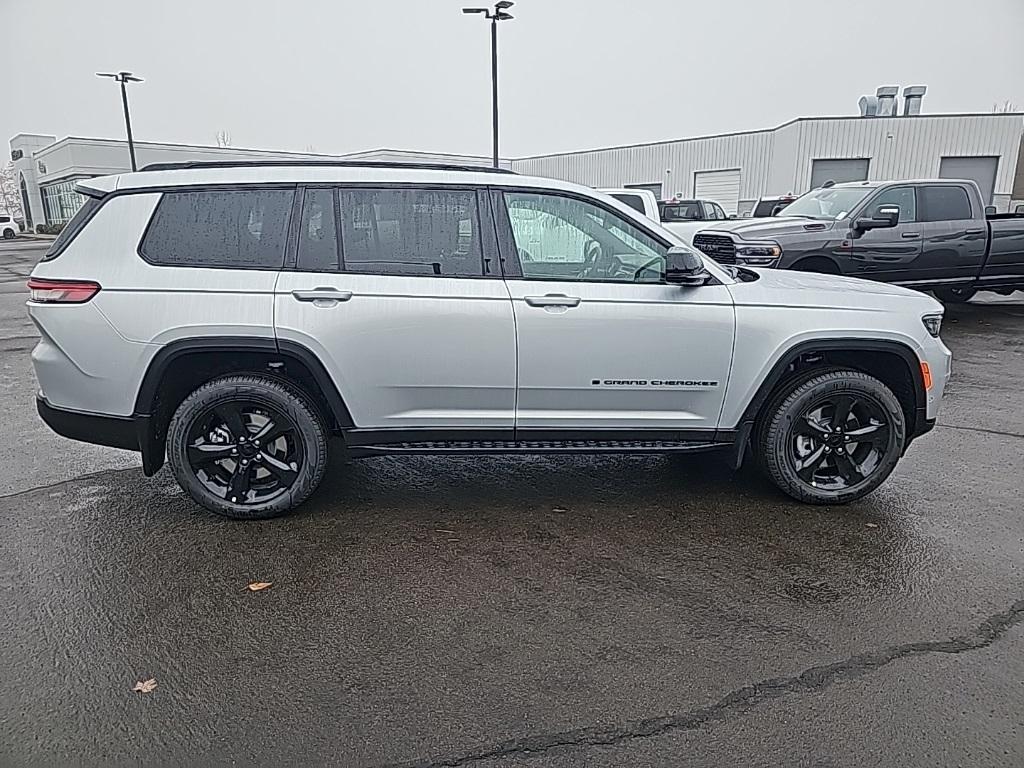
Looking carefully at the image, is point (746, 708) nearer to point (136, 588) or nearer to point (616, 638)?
point (616, 638)

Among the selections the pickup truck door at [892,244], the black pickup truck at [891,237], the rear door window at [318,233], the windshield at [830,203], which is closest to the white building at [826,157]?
the windshield at [830,203]

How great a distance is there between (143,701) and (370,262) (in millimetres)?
2270

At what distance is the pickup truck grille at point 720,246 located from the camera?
9.49m

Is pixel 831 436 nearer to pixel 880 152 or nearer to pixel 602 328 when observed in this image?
pixel 602 328

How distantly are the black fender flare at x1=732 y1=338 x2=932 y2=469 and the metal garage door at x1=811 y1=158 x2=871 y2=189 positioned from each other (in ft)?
101

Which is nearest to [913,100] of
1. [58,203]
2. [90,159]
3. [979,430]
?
[979,430]

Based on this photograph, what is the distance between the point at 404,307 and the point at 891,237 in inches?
337

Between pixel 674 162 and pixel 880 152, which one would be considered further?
pixel 674 162

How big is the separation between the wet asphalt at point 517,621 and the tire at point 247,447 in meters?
0.16

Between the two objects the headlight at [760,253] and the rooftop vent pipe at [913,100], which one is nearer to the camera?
the headlight at [760,253]

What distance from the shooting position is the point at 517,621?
3.16 meters

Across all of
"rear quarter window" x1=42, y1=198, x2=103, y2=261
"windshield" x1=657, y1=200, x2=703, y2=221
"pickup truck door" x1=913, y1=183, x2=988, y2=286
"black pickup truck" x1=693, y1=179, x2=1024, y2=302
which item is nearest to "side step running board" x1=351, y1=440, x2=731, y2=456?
"rear quarter window" x1=42, y1=198, x2=103, y2=261

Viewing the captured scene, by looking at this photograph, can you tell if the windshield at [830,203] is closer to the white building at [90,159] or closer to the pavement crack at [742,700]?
the pavement crack at [742,700]

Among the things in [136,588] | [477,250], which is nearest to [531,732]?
[136,588]
